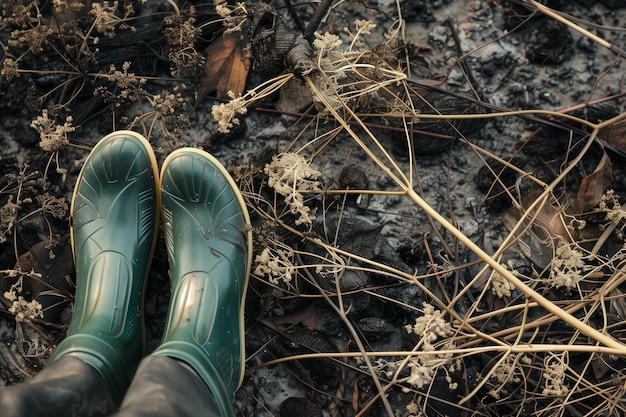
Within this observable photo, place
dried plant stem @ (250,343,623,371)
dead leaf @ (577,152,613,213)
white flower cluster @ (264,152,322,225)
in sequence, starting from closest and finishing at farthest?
dried plant stem @ (250,343,623,371) < white flower cluster @ (264,152,322,225) < dead leaf @ (577,152,613,213)

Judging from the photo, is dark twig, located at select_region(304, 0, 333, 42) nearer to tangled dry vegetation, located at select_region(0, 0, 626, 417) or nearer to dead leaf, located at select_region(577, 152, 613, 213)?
tangled dry vegetation, located at select_region(0, 0, 626, 417)

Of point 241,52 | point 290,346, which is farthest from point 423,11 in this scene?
point 290,346

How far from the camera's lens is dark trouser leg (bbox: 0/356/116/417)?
91 cm

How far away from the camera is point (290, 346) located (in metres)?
1.64

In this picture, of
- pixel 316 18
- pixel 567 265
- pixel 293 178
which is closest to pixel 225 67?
pixel 316 18

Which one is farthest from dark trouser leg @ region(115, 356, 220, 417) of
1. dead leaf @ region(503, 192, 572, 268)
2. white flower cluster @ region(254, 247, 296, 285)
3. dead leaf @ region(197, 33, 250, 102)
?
dead leaf @ region(503, 192, 572, 268)

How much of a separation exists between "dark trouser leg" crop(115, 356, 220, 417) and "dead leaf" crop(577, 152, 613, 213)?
122 cm

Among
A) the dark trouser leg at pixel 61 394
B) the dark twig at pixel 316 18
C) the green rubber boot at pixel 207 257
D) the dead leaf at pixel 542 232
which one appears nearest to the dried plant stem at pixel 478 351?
the green rubber boot at pixel 207 257

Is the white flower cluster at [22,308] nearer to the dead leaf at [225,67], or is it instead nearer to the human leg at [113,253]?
the human leg at [113,253]

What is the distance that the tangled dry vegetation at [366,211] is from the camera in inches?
62.0

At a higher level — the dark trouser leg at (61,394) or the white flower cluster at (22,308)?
the dark trouser leg at (61,394)

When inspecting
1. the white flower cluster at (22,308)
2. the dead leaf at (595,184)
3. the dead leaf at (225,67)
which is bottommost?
the white flower cluster at (22,308)

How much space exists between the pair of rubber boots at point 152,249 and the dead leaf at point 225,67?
26cm

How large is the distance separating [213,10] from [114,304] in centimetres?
93
